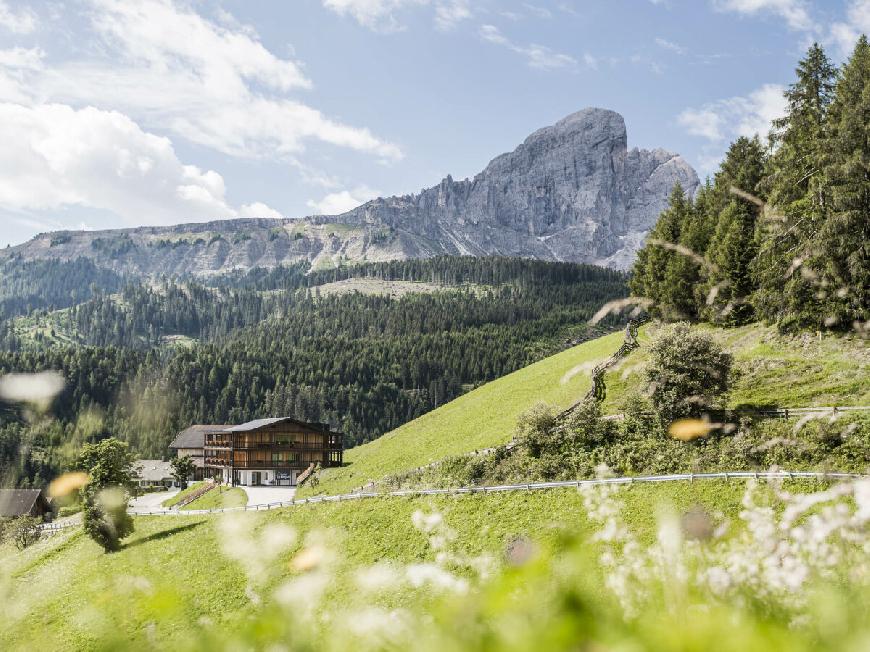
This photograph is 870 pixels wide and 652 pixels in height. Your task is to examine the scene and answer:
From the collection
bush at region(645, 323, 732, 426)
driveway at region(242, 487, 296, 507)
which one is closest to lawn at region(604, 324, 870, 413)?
bush at region(645, 323, 732, 426)

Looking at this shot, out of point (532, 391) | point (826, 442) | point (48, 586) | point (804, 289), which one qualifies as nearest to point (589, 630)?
point (826, 442)

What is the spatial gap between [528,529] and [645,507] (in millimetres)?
4978

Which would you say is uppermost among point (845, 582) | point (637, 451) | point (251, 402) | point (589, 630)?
point (589, 630)

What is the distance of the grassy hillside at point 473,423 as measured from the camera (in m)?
49.2

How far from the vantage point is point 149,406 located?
185 m

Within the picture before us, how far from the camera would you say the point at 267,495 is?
202 ft

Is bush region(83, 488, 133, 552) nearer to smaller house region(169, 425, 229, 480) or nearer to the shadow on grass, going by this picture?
the shadow on grass

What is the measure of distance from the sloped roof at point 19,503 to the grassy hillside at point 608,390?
59.7m

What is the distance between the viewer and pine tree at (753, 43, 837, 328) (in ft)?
119

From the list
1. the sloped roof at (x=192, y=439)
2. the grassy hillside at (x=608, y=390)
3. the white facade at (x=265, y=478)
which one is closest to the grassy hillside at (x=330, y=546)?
the grassy hillside at (x=608, y=390)

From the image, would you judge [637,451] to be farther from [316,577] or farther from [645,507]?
[316,577]

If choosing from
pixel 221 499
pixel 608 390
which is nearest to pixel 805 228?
pixel 608 390

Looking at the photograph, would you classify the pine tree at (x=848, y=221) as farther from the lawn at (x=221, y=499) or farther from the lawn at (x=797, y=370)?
the lawn at (x=221, y=499)

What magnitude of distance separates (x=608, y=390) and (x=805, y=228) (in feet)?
53.6
